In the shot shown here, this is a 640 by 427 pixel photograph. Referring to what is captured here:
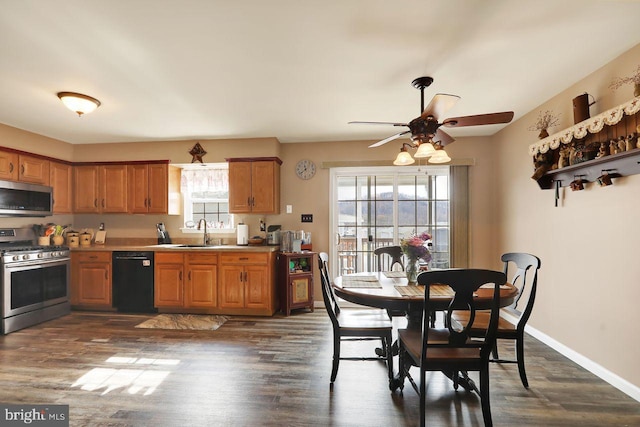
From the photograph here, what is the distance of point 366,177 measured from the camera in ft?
15.3

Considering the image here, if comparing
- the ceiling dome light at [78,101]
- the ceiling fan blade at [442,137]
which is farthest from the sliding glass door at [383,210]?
the ceiling dome light at [78,101]

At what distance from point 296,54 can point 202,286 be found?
3.16 m

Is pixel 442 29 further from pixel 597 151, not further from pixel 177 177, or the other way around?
pixel 177 177

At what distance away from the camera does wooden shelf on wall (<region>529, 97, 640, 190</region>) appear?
2152mm

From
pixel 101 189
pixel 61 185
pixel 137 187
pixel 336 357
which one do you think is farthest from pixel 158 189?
pixel 336 357

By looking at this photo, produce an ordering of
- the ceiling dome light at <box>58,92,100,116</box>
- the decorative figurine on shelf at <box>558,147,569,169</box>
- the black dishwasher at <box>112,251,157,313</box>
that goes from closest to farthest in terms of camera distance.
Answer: the decorative figurine on shelf at <box>558,147,569,169</box>, the ceiling dome light at <box>58,92,100,116</box>, the black dishwasher at <box>112,251,157,313</box>

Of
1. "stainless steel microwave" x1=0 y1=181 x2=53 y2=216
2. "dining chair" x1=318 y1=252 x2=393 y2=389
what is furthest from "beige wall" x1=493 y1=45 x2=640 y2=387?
"stainless steel microwave" x1=0 y1=181 x2=53 y2=216

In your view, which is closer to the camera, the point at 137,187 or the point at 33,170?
the point at 33,170

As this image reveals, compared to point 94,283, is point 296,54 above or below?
above

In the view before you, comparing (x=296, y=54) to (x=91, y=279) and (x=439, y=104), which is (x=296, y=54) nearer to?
(x=439, y=104)

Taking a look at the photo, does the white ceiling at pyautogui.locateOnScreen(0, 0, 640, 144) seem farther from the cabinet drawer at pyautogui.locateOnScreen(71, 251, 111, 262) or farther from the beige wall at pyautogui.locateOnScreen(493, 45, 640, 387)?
the cabinet drawer at pyautogui.locateOnScreen(71, 251, 111, 262)

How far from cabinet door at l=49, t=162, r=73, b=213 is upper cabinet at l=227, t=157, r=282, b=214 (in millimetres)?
2419

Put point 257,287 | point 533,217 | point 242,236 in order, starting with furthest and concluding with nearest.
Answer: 1. point 242,236
2. point 257,287
3. point 533,217

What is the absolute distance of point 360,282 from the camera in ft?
8.37
